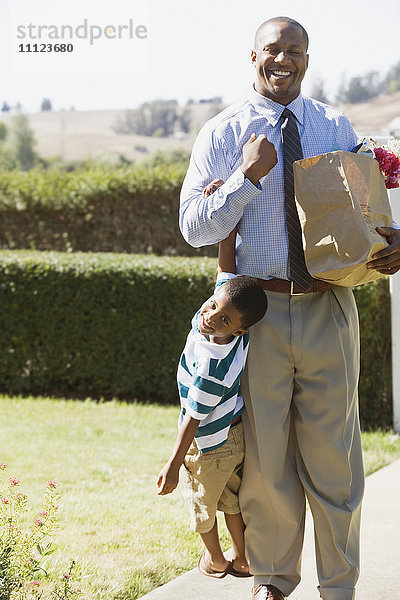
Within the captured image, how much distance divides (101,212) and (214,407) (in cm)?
782

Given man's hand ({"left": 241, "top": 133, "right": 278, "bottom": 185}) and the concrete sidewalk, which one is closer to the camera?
man's hand ({"left": 241, "top": 133, "right": 278, "bottom": 185})

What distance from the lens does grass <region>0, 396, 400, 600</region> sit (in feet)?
10.8

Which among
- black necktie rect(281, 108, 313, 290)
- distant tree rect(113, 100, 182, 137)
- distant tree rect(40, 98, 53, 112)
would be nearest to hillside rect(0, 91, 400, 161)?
distant tree rect(113, 100, 182, 137)

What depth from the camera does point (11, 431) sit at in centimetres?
571

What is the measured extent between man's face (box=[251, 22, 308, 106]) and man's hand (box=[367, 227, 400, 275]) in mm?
567

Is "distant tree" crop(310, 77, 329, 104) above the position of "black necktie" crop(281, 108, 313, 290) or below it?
above

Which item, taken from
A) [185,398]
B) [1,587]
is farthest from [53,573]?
[185,398]

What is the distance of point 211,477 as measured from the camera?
105 inches

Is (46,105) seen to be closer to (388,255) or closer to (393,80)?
(393,80)

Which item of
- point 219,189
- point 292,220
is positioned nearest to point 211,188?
point 219,189

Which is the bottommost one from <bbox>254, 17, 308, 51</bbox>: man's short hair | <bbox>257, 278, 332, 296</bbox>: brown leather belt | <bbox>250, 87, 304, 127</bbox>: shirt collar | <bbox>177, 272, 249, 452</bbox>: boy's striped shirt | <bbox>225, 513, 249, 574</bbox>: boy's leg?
<bbox>225, 513, 249, 574</bbox>: boy's leg

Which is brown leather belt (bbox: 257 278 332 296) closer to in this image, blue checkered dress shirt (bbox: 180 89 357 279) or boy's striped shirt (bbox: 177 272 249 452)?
blue checkered dress shirt (bbox: 180 89 357 279)

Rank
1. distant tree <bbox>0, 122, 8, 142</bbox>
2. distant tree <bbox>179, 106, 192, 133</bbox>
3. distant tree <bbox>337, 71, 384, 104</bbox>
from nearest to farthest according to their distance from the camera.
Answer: distant tree <bbox>0, 122, 8, 142</bbox> < distant tree <bbox>179, 106, 192, 133</bbox> < distant tree <bbox>337, 71, 384, 104</bbox>

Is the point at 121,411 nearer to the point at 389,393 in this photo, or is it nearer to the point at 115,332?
the point at 115,332
